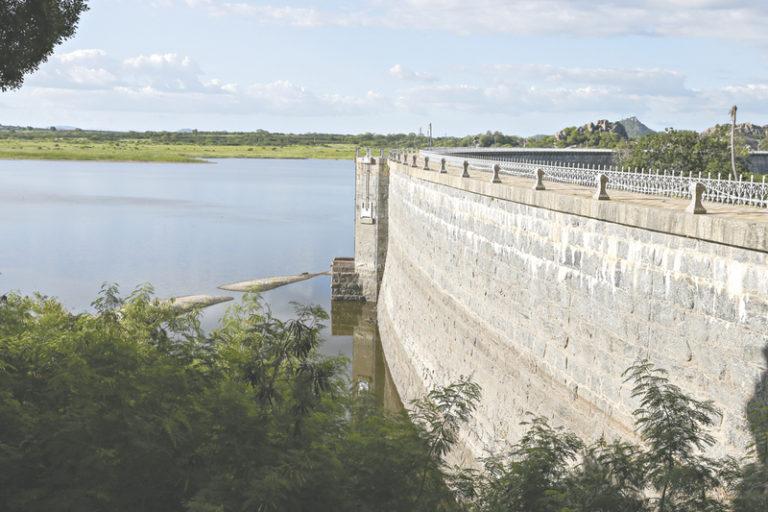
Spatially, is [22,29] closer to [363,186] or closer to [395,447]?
[395,447]

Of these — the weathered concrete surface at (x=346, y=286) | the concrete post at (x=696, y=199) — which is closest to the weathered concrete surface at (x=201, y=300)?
the weathered concrete surface at (x=346, y=286)

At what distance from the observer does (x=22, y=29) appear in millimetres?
13352

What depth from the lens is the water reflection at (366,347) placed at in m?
27.2

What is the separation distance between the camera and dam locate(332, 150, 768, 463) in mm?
9055

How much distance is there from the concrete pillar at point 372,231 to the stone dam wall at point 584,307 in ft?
54.6

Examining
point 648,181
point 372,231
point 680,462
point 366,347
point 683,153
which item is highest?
point 683,153

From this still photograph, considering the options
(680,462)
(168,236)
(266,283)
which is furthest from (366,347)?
(168,236)

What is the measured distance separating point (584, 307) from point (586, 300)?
0.14m

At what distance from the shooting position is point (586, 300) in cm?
1250

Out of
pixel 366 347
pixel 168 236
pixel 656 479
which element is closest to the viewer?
pixel 656 479

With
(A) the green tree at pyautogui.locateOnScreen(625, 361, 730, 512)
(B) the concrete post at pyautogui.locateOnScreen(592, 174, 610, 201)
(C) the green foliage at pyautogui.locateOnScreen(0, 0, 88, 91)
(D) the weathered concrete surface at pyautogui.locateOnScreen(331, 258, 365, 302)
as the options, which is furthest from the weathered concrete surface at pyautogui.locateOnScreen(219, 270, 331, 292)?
(A) the green tree at pyautogui.locateOnScreen(625, 361, 730, 512)

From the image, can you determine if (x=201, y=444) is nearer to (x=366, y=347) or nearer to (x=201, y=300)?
(x=366, y=347)

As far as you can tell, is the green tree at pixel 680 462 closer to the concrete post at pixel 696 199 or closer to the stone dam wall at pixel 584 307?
the stone dam wall at pixel 584 307

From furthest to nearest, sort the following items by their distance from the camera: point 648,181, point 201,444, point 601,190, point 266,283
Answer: point 266,283 < point 648,181 < point 601,190 < point 201,444
